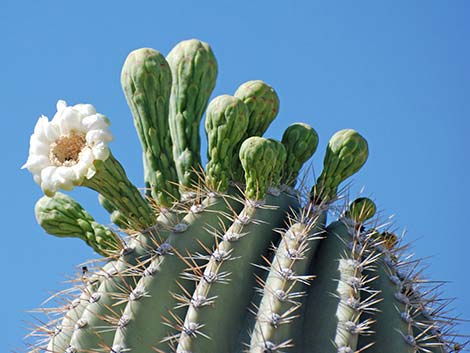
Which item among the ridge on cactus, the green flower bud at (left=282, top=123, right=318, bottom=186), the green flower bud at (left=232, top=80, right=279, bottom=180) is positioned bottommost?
the ridge on cactus

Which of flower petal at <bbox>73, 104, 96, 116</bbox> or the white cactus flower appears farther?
flower petal at <bbox>73, 104, 96, 116</bbox>

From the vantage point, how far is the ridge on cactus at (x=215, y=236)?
4.34 meters

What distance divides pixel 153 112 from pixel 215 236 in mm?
747

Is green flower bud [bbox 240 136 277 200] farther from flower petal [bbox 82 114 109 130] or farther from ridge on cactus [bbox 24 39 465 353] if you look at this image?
flower petal [bbox 82 114 109 130]

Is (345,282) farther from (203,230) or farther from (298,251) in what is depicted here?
(203,230)

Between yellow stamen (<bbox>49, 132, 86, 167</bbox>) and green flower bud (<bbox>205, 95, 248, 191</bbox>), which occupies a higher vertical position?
green flower bud (<bbox>205, 95, 248, 191</bbox>)

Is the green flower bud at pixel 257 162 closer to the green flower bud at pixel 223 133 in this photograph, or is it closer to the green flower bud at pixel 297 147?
the green flower bud at pixel 223 133

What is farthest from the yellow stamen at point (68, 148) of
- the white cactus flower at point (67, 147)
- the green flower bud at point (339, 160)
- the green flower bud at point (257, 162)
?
the green flower bud at point (339, 160)

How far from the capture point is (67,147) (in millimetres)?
4625

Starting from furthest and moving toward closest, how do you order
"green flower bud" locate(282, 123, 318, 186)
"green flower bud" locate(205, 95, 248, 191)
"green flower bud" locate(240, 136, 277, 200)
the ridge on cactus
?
1. "green flower bud" locate(282, 123, 318, 186)
2. "green flower bud" locate(205, 95, 248, 191)
3. "green flower bud" locate(240, 136, 277, 200)
4. the ridge on cactus

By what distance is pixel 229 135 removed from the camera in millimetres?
4855

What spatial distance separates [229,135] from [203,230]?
0.51 meters

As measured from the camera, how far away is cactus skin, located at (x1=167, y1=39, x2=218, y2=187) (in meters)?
4.99

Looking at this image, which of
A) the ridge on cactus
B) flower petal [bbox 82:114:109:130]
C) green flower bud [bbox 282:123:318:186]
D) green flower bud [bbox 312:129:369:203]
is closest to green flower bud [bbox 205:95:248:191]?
the ridge on cactus
